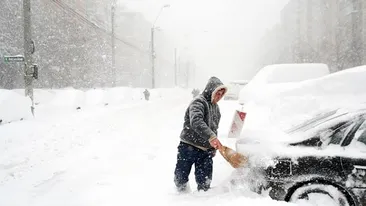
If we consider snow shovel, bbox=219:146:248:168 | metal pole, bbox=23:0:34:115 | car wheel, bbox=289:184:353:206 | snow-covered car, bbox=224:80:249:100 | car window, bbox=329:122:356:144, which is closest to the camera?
car wheel, bbox=289:184:353:206

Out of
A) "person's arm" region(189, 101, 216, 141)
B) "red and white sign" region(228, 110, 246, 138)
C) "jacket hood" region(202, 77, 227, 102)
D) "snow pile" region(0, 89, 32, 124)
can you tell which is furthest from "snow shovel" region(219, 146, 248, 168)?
"snow pile" region(0, 89, 32, 124)

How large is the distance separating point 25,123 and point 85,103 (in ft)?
26.7

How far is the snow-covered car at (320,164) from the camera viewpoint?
3.40 m

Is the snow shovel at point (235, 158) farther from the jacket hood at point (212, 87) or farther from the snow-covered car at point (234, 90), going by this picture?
→ the snow-covered car at point (234, 90)

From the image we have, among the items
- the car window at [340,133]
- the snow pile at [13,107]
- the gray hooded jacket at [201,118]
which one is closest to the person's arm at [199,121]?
the gray hooded jacket at [201,118]

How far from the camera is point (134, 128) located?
1027 centimetres

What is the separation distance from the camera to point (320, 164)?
346cm

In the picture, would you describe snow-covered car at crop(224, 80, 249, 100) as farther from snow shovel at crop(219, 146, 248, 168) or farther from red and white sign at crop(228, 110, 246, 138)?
snow shovel at crop(219, 146, 248, 168)

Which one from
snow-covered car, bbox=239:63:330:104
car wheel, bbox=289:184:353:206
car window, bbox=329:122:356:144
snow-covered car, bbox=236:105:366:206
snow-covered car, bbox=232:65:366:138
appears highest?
snow-covered car, bbox=239:63:330:104

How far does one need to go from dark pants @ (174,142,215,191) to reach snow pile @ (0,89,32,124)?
273 inches

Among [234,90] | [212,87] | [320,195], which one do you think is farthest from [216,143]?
[234,90]

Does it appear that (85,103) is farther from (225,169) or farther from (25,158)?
(225,169)

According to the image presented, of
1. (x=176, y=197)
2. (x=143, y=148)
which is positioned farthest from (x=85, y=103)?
(x=176, y=197)

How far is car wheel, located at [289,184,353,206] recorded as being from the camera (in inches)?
134
